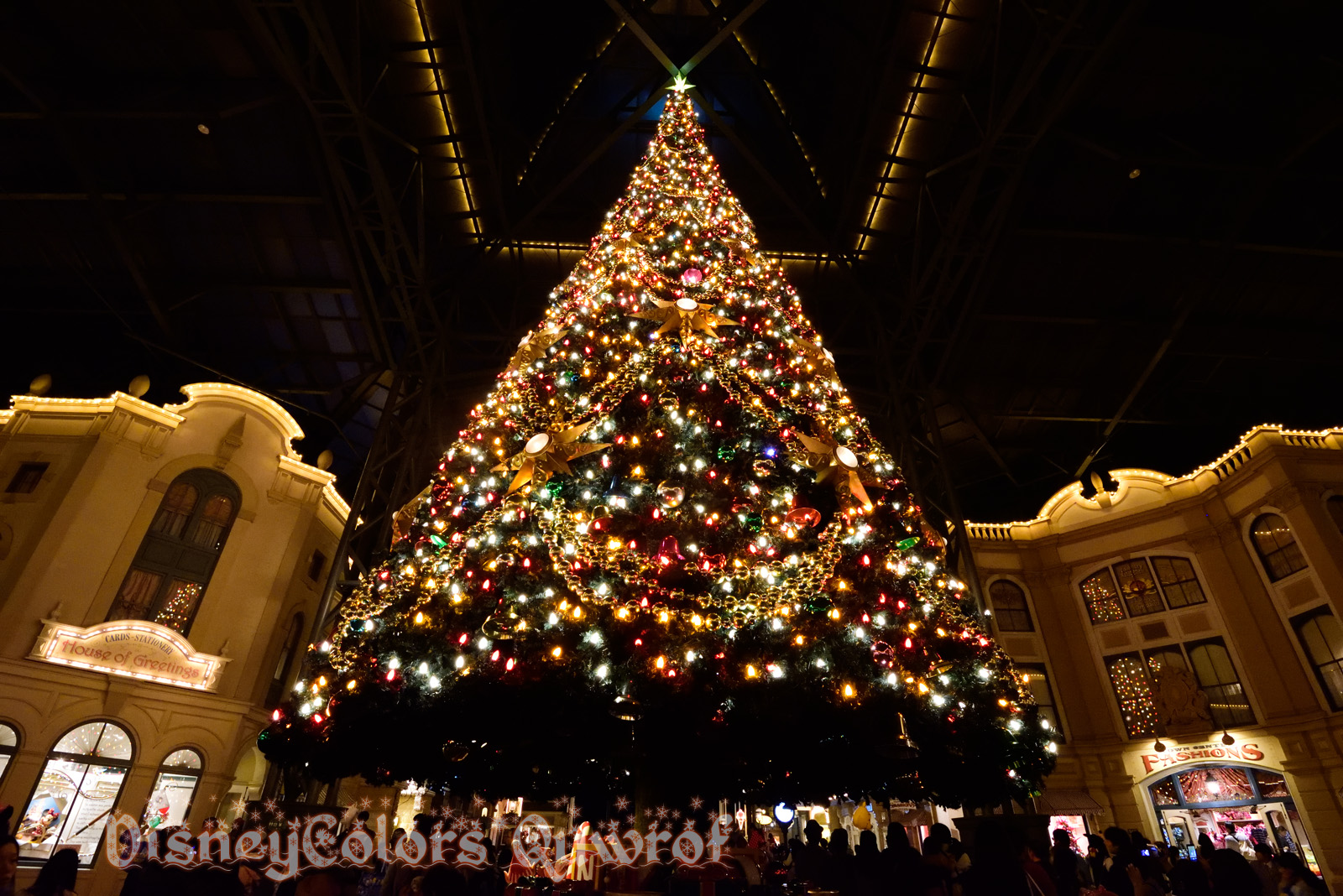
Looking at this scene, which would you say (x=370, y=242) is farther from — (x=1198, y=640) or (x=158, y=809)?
(x=1198, y=640)

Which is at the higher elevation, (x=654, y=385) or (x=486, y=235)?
(x=486, y=235)

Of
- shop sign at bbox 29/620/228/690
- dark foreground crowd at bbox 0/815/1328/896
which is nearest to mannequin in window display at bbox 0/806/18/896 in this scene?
dark foreground crowd at bbox 0/815/1328/896

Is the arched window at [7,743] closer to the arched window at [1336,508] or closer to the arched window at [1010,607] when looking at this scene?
the arched window at [1010,607]

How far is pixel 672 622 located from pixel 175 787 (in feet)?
42.7

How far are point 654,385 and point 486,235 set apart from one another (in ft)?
26.1

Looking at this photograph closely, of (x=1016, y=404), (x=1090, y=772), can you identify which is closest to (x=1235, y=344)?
(x=1016, y=404)

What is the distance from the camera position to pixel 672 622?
13.3 feet

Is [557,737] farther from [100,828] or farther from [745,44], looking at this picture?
[100,828]

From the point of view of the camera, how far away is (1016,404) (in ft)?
48.5

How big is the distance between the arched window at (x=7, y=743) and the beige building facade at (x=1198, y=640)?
19.2m

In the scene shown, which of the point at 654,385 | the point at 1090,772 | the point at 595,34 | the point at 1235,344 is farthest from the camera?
the point at 1090,772

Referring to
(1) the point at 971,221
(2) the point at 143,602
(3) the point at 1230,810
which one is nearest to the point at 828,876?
(1) the point at 971,221

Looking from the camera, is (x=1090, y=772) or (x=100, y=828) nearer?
(x=100, y=828)

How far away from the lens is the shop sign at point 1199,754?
42.1 ft
